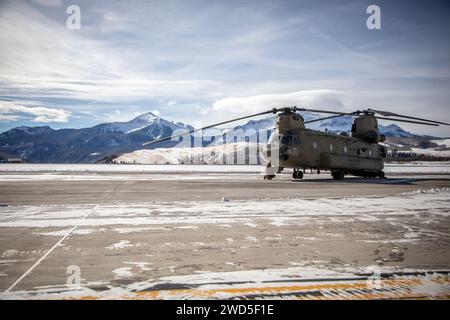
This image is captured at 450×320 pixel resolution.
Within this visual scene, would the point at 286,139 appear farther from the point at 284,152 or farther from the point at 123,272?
the point at 123,272

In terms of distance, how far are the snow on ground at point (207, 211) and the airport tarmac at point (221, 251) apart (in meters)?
0.04

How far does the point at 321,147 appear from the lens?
93.4 ft

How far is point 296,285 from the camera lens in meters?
4.99

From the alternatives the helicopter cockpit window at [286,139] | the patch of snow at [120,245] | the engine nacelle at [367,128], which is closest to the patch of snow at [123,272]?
the patch of snow at [120,245]

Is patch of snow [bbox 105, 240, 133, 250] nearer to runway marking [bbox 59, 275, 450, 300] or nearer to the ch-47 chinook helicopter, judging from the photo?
runway marking [bbox 59, 275, 450, 300]

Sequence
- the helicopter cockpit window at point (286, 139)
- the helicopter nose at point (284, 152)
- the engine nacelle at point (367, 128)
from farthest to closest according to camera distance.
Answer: the engine nacelle at point (367, 128), the helicopter cockpit window at point (286, 139), the helicopter nose at point (284, 152)

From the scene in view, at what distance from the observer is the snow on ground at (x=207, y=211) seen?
989cm

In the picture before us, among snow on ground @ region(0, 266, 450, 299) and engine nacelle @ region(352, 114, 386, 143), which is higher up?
engine nacelle @ region(352, 114, 386, 143)

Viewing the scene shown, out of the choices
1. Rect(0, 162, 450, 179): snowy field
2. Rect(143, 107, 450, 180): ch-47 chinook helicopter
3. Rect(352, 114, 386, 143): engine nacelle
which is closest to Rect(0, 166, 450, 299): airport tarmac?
Rect(143, 107, 450, 180): ch-47 chinook helicopter

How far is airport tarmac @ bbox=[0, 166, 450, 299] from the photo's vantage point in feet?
16.0

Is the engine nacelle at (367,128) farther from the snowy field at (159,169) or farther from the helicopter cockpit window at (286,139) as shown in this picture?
the snowy field at (159,169)

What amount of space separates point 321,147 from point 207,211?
752 inches
